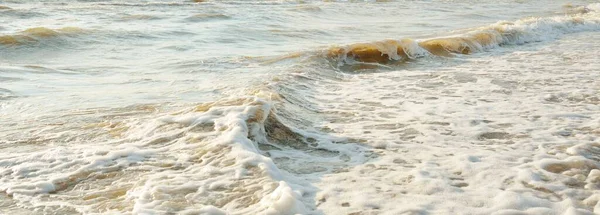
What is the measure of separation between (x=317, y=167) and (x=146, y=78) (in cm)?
420

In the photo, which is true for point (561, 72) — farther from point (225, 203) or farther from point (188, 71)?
point (225, 203)

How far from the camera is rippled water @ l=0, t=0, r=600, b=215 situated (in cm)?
350

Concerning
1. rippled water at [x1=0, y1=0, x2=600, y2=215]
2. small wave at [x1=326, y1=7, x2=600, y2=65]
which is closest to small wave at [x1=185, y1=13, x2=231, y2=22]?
rippled water at [x1=0, y1=0, x2=600, y2=215]

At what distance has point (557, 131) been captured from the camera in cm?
495

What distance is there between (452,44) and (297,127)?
21.0 feet

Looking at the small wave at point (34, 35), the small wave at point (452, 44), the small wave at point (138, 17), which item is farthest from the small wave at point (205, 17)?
the small wave at point (452, 44)

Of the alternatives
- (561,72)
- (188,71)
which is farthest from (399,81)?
(188,71)

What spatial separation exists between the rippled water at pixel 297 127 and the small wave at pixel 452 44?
49mm

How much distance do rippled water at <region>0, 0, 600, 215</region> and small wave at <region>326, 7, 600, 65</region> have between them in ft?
0.16

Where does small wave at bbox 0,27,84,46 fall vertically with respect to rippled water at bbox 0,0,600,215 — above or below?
below

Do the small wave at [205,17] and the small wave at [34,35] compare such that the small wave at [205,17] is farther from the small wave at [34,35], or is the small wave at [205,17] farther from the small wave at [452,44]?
the small wave at [452,44]

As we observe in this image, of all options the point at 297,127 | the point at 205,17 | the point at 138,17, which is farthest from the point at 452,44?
the point at 138,17

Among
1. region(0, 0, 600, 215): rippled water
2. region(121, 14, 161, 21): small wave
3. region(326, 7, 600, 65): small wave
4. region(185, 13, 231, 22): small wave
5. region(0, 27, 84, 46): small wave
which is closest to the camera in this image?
region(0, 0, 600, 215): rippled water

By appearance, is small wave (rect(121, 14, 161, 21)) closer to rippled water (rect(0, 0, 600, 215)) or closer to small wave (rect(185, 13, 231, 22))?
small wave (rect(185, 13, 231, 22))
